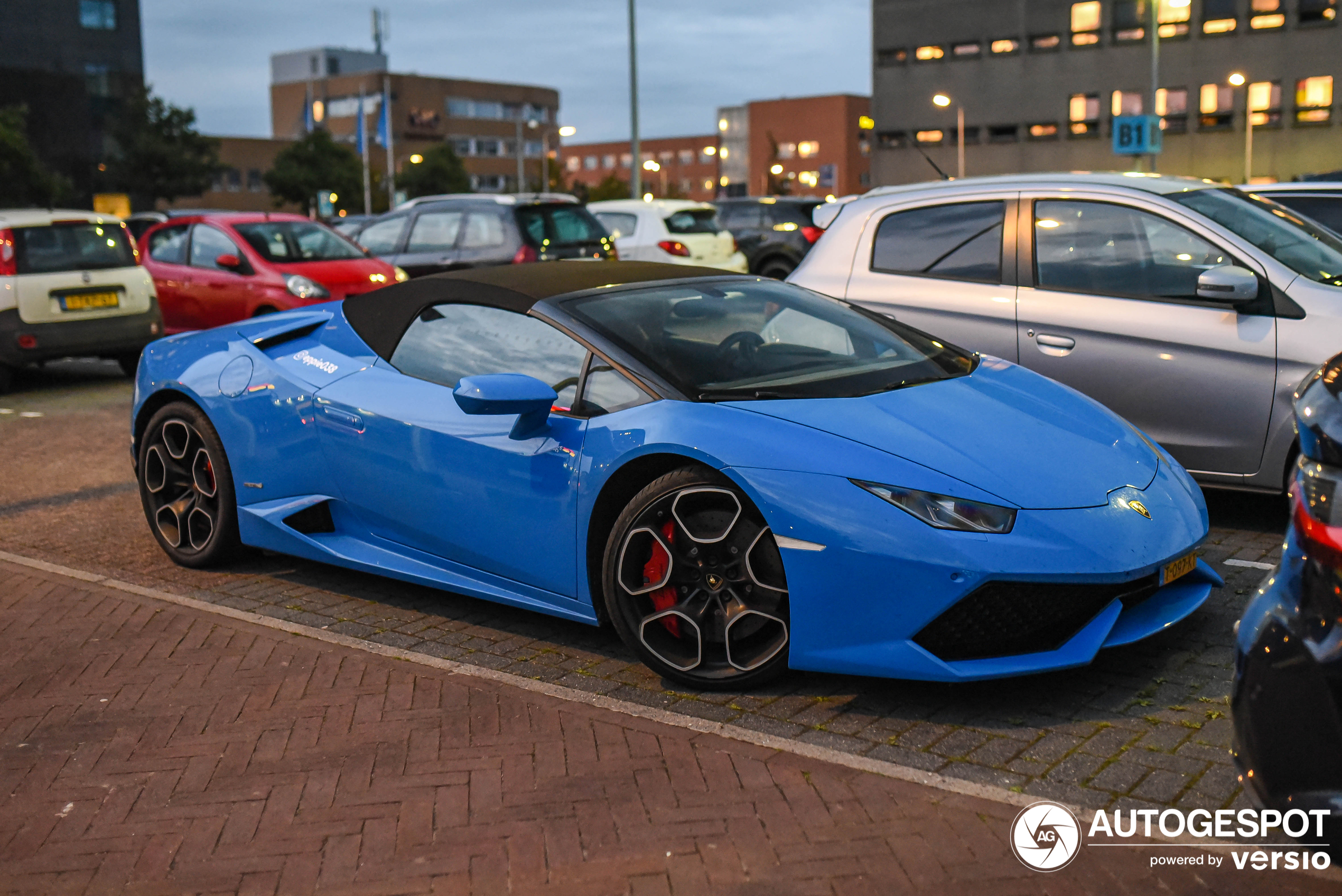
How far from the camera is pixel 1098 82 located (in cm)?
5541

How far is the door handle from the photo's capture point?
20.2 ft

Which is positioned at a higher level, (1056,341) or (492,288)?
(492,288)

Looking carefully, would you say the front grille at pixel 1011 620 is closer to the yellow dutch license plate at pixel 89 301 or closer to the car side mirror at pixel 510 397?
the car side mirror at pixel 510 397

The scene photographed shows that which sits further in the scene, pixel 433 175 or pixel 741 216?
pixel 433 175

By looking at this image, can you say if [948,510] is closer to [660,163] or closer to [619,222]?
[619,222]

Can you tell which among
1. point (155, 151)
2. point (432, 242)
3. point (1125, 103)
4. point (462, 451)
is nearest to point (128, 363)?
point (432, 242)

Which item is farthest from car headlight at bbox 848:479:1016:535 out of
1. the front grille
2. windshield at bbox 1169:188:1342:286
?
windshield at bbox 1169:188:1342:286

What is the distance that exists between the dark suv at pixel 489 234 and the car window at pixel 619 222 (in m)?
3.28

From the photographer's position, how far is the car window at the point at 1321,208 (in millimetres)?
8086

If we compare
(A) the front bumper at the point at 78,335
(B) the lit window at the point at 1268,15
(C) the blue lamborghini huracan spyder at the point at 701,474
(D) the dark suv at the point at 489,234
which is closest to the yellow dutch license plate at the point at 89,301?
(A) the front bumper at the point at 78,335

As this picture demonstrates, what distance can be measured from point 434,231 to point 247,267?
2.36 m

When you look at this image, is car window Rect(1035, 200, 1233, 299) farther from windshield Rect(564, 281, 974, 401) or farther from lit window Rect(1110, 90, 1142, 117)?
lit window Rect(1110, 90, 1142, 117)

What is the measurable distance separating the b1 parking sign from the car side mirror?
81.0 ft

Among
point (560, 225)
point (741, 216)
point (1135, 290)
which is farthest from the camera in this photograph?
point (741, 216)
